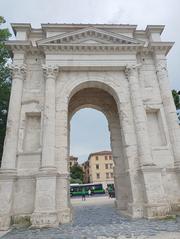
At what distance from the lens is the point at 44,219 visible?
31.6 ft

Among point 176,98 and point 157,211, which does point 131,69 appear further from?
point 157,211

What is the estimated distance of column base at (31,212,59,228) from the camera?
954cm

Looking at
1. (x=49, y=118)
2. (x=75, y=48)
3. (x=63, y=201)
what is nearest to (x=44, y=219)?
(x=63, y=201)

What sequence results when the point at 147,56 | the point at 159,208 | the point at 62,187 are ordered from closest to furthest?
the point at 159,208 < the point at 62,187 < the point at 147,56

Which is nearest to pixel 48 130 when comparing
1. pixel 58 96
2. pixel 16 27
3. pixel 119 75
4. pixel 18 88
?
pixel 58 96

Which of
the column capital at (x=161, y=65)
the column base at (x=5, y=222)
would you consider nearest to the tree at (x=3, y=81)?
the column base at (x=5, y=222)

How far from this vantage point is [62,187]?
11086 mm

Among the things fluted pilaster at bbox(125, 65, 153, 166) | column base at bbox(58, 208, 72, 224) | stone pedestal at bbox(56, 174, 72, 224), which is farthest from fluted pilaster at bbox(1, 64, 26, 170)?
fluted pilaster at bbox(125, 65, 153, 166)

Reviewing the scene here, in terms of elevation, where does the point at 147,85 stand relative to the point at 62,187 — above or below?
above

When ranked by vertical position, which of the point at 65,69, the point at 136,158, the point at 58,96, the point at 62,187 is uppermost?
the point at 65,69

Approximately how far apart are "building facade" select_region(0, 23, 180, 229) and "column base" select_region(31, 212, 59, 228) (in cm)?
4

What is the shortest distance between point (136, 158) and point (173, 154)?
2.44 m

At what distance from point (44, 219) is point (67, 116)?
649 cm

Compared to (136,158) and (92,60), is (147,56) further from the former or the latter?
(136,158)
